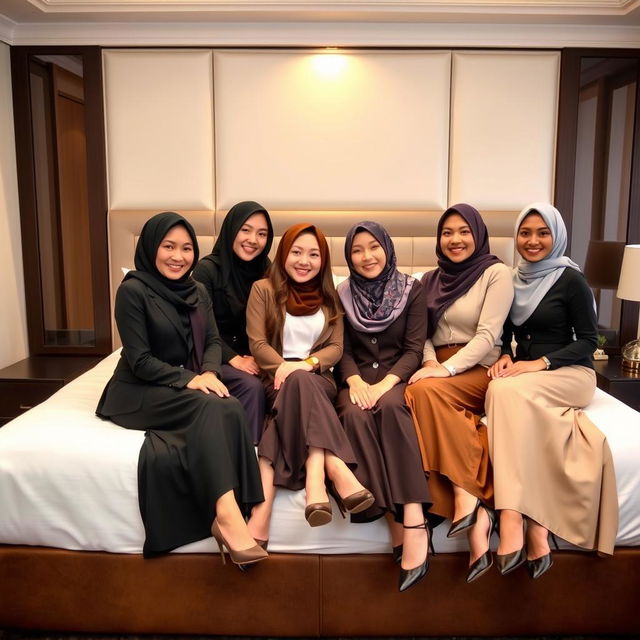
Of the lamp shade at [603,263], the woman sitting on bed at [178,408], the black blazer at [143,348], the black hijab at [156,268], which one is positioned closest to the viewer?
the woman sitting on bed at [178,408]

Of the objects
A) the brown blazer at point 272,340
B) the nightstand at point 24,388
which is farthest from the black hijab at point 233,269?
the nightstand at point 24,388

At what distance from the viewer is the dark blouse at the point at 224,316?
279 cm

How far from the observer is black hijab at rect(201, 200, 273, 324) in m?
2.77

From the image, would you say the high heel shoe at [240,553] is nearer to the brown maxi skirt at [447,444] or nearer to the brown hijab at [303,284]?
the brown maxi skirt at [447,444]

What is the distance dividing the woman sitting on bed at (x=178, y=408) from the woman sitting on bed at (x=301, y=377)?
11cm

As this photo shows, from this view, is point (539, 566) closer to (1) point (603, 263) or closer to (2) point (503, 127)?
(1) point (603, 263)

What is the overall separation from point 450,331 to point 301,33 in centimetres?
206

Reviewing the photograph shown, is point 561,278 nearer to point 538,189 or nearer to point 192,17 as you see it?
point 538,189

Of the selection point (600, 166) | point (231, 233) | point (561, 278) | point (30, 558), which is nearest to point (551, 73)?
point (600, 166)

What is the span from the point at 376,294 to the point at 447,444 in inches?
29.3

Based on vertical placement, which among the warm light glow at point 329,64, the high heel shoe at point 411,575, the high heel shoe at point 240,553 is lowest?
the high heel shoe at point 411,575

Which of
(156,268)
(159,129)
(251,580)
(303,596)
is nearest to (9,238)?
(159,129)

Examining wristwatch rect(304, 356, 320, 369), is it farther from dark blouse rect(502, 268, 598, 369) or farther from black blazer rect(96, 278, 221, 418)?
dark blouse rect(502, 268, 598, 369)

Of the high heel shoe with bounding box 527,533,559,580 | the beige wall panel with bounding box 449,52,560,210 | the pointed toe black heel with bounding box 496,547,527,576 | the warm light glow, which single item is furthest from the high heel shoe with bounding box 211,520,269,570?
the warm light glow
